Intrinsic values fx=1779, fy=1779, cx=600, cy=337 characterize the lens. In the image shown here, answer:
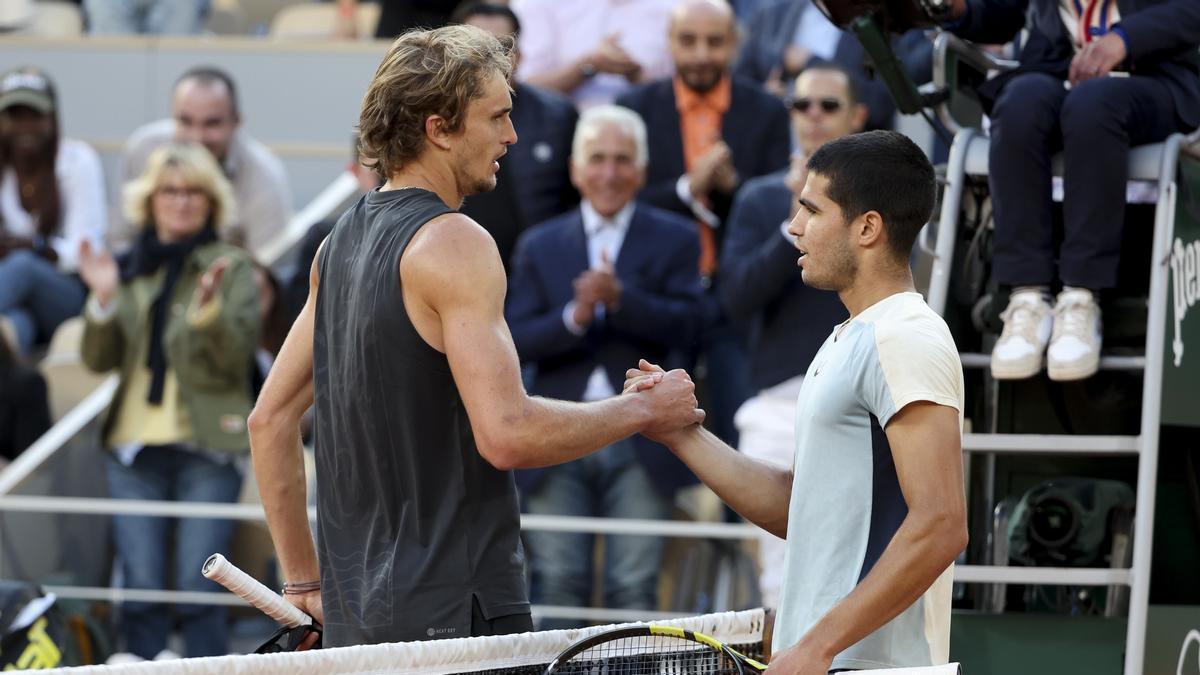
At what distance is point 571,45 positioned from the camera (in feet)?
28.7

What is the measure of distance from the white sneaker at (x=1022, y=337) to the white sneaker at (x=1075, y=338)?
3cm

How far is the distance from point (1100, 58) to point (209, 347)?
13.8ft

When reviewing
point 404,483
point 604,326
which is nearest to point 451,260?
point 404,483

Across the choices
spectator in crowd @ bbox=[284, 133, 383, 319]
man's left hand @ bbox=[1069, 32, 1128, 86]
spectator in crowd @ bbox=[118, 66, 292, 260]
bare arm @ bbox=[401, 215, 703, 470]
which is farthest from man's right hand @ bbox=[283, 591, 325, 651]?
spectator in crowd @ bbox=[118, 66, 292, 260]

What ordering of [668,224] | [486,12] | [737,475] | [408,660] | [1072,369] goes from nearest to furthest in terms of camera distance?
1. [408,660]
2. [737,475]
3. [1072,369]
4. [668,224]
5. [486,12]

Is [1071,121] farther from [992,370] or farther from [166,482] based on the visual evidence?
[166,482]

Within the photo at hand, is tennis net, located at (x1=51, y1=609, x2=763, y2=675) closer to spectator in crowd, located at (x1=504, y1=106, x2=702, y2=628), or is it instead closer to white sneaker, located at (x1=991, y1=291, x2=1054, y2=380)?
white sneaker, located at (x1=991, y1=291, x2=1054, y2=380)

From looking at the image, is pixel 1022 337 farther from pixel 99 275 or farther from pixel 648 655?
pixel 99 275

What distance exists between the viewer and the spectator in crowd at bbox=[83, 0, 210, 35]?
35.7ft

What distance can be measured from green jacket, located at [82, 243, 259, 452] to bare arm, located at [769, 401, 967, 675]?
5.02 m

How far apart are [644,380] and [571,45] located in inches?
212

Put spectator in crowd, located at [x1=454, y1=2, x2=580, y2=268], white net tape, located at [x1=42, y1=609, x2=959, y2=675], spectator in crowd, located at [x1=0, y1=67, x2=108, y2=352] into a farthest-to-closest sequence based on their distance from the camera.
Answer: spectator in crowd, located at [x1=0, y1=67, x2=108, y2=352], spectator in crowd, located at [x1=454, y1=2, x2=580, y2=268], white net tape, located at [x1=42, y1=609, x2=959, y2=675]

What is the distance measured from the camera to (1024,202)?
4691 millimetres

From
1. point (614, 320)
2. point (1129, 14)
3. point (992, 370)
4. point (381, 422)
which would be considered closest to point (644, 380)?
point (381, 422)
